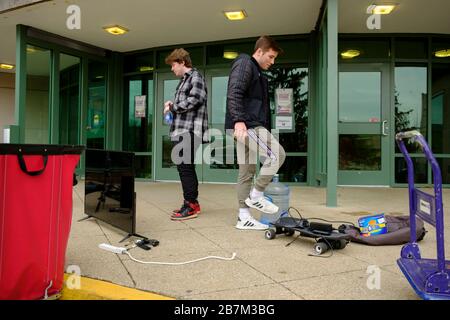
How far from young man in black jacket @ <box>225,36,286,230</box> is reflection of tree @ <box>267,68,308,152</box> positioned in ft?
14.5

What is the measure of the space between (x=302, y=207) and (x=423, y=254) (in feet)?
7.38

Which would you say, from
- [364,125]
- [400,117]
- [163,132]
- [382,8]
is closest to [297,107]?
[364,125]

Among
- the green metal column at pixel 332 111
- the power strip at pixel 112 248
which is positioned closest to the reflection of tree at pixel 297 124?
the green metal column at pixel 332 111

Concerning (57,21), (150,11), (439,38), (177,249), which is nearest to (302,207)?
(177,249)

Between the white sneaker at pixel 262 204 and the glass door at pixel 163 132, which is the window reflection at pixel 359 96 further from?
the white sneaker at pixel 262 204

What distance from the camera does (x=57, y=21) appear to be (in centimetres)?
743

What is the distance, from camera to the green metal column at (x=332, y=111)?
5.12m

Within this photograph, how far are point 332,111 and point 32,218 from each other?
4.32m

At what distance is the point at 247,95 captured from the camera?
3.55 metres

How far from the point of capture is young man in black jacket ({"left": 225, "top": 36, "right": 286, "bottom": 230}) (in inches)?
134

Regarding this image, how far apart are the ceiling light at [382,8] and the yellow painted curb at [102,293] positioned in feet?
21.1

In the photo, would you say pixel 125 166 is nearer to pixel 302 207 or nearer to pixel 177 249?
pixel 177 249

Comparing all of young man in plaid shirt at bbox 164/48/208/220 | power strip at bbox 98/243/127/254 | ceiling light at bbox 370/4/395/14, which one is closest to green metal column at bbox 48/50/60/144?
young man in plaid shirt at bbox 164/48/208/220

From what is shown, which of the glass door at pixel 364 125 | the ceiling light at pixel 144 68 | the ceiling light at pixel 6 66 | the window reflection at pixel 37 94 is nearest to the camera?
the glass door at pixel 364 125
